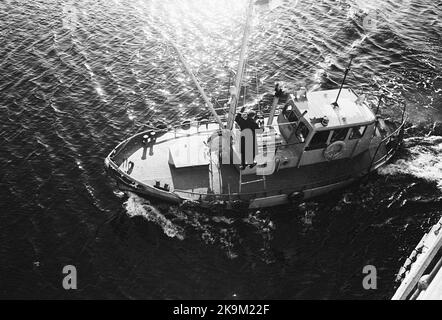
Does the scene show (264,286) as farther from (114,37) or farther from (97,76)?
(114,37)

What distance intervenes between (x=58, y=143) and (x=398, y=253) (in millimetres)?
25544

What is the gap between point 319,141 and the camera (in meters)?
23.3

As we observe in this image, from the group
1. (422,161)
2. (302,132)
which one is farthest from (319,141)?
(422,161)

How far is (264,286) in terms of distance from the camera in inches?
808

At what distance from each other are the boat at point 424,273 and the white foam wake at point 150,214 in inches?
510

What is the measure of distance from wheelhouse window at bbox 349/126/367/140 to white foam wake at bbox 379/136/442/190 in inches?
185

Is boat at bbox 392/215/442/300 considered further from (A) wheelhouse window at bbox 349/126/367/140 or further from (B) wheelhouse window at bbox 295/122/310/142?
(B) wheelhouse window at bbox 295/122/310/142

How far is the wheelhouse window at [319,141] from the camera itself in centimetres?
2283

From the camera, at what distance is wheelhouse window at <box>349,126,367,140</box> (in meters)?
23.4

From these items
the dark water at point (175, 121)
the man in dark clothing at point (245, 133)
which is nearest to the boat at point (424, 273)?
the dark water at point (175, 121)

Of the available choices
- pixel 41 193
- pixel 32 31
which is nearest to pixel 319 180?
pixel 41 193
